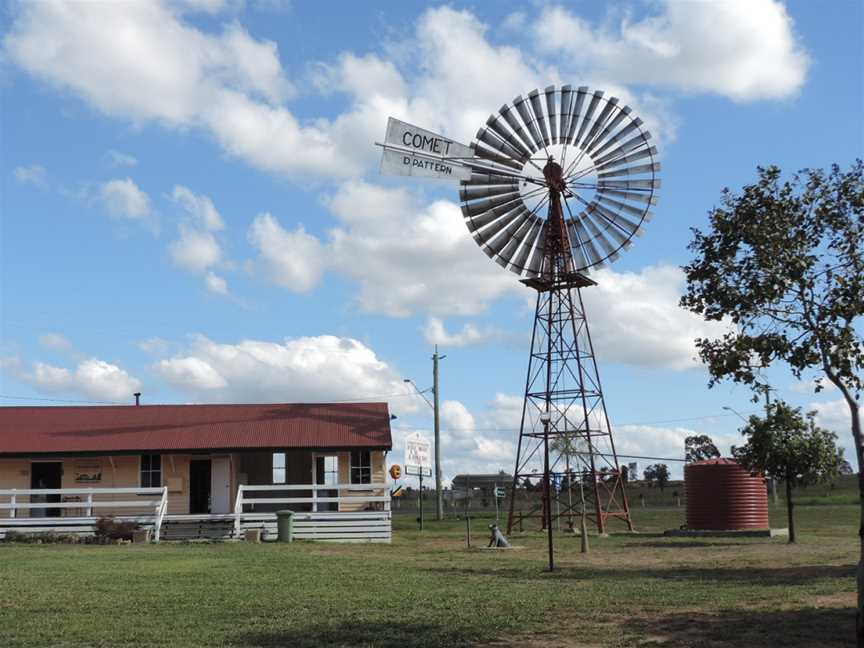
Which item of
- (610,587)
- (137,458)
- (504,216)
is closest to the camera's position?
(610,587)

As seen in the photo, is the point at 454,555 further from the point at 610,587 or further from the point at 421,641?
the point at 421,641

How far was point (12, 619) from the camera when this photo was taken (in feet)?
43.3

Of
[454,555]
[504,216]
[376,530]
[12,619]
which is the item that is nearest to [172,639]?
[12,619]

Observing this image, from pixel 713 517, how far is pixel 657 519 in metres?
13.9

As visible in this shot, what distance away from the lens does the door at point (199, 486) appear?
114 ft

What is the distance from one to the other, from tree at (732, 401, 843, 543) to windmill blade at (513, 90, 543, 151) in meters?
13.0

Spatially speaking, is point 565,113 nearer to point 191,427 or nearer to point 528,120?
point 528,120

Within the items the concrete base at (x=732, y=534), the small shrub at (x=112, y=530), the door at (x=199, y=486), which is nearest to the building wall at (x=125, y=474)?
the door at (x=199, y=486)

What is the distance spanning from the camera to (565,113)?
35750 mm

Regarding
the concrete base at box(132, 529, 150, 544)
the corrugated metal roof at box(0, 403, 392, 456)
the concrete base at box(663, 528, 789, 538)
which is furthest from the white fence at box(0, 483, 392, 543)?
the concrete base at box(663, 528, 789, 538)

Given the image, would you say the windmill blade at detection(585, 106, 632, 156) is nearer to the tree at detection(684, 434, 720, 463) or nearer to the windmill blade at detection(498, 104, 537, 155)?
the windmill blade at detection(498, 104, 537, 155)

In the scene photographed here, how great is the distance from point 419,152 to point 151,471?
53.0 ft

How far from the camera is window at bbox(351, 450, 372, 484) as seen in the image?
3419cm

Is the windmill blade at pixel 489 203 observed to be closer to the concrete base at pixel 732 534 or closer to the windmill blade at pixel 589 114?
the windmill blade at pixel 589 114
